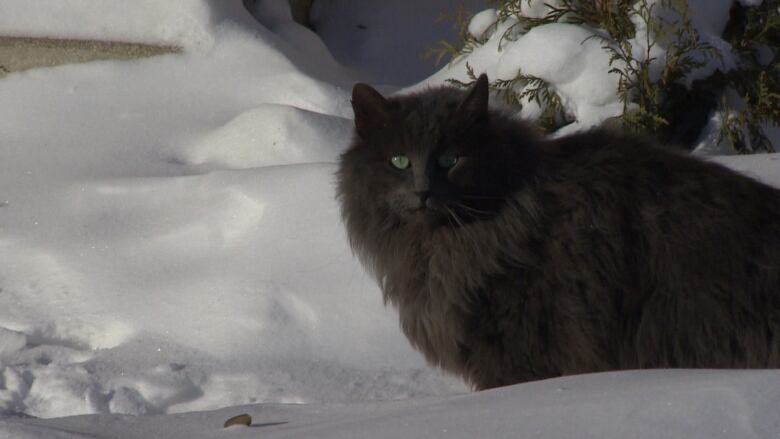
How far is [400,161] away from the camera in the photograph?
10.0 ft

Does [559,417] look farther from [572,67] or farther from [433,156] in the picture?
[572,67]

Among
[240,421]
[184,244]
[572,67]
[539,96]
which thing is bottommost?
[240,421]

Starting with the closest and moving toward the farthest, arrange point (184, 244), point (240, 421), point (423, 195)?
point (240, 421)
point (423, 195)
point (184, 244)

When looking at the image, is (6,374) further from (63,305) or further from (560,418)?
(560,418)

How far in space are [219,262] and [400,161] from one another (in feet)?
4.74

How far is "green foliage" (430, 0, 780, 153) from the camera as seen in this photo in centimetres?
479

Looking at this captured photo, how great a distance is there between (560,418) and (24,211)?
11.2 feet

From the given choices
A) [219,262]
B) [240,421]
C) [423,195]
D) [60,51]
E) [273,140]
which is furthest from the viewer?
[60,51]

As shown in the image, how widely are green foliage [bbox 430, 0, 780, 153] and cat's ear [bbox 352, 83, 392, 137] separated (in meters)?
1.90

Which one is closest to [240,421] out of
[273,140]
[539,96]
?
[273,140]

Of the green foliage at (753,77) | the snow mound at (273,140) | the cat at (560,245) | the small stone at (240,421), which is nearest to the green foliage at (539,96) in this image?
the snow mound at (273,140)

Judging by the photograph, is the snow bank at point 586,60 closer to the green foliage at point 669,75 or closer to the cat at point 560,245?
the green foliage at point 669,75

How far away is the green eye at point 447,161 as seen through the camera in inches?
119

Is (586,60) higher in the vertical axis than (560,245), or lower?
higher
